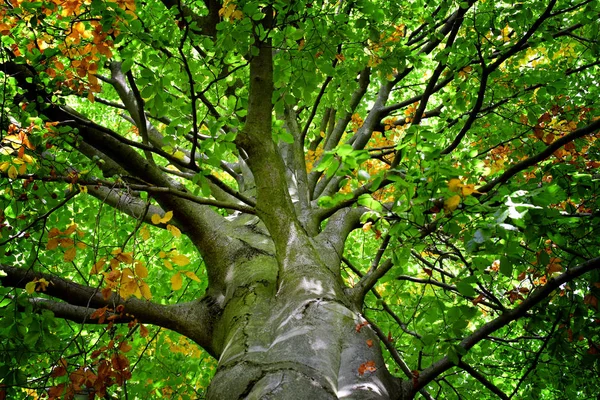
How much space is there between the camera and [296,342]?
2047 millimetres

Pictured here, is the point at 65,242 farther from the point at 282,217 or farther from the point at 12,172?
the point at 282,217

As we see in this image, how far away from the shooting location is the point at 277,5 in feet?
8.91

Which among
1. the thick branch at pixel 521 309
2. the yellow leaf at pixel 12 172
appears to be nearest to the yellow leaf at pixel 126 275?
the yellow leaf at pixel 12 172

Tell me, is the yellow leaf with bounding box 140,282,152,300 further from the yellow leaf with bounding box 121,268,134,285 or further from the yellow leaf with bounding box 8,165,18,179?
the yellow leaf with bounding box 8,165,18,179

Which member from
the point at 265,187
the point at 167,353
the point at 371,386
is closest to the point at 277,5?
the point at 265,187

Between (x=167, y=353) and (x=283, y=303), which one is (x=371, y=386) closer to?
(x=283, y=303)

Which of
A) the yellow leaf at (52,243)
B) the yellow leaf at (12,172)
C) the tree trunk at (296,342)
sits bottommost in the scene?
the tree trunk at (296,342)

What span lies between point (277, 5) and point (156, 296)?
4.84m

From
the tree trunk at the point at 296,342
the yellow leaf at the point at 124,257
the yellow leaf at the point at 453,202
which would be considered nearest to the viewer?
the yellow leaf at the point at 453,202

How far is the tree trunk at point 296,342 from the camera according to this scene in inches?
71.1

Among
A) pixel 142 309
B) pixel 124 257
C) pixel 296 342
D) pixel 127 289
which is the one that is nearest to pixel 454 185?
pixel 296 342

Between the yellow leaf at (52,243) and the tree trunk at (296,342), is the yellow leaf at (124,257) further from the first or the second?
the tree trunk at (296,342)

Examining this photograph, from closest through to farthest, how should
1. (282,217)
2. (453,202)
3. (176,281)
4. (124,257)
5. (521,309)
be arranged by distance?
(453,202) → (521,309) → (124,257) → (176,281) → (282,217)

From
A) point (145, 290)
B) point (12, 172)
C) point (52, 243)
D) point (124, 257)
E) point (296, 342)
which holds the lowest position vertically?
point (296, 342)
